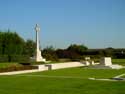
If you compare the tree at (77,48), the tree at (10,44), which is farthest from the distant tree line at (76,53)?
the tree at (10,44)

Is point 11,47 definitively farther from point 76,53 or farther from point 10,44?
point 76,53

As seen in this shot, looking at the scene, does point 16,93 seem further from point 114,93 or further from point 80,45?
point 80,45

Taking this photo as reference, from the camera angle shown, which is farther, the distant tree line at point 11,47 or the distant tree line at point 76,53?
the distant tree line at point 76,53

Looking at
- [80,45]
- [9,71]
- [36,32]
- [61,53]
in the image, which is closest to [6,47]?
[36,32]

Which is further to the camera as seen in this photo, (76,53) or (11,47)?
(76,53)

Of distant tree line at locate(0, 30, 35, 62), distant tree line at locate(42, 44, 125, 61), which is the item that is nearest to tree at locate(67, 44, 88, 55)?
distant tree line at locate(42, 44, 125, 61)

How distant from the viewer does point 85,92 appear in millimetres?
12977

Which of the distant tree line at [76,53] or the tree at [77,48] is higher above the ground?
the tree at [77,48]

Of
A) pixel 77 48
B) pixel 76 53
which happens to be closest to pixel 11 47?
pixel 76 53

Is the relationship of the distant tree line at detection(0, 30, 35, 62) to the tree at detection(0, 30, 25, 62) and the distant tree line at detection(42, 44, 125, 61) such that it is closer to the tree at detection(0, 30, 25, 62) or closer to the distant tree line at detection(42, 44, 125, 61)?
the tree at detection(0, 30, 25, 62)

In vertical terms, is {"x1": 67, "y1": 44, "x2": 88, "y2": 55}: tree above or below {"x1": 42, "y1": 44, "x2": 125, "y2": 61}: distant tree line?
above

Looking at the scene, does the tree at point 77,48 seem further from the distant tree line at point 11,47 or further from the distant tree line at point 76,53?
the distant tree line at point 11,47

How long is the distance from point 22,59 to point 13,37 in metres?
8.21

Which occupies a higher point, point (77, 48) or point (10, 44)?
point (77, 48)
